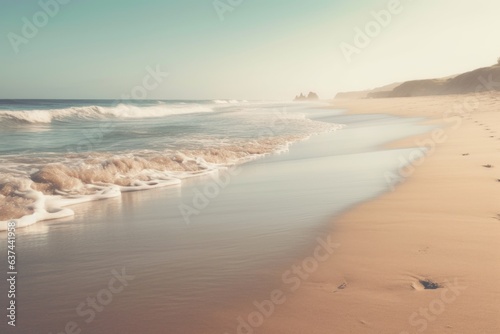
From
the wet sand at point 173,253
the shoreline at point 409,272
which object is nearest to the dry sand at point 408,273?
the shoreline at point 409,272

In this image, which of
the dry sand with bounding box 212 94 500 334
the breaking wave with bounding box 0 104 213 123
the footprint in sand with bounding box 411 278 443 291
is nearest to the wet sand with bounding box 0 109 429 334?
the dry sand with bounding box 212 94 500 334

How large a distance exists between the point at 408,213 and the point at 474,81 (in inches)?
3084

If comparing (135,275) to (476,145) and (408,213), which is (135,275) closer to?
(408,213)

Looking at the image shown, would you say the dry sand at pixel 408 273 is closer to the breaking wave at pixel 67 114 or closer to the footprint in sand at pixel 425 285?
the footprint in sand at pixel 425 285

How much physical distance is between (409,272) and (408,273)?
21 millimetres

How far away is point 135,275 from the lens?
321 centimetres

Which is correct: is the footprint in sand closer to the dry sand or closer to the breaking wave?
the dry sand

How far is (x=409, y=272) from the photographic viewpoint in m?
2.93

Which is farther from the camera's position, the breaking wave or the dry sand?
the breaking wave

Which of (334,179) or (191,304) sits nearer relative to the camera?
(191,304)

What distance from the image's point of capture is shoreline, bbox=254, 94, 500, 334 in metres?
2.31

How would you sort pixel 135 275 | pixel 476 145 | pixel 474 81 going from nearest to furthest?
pixel 135 275 < pixel 476 145 < pixel 474 81

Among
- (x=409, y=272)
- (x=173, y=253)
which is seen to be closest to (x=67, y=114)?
(x=173, y=253)

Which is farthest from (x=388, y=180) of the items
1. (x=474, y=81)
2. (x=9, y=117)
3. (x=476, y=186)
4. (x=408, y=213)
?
(x=474, y=81)
